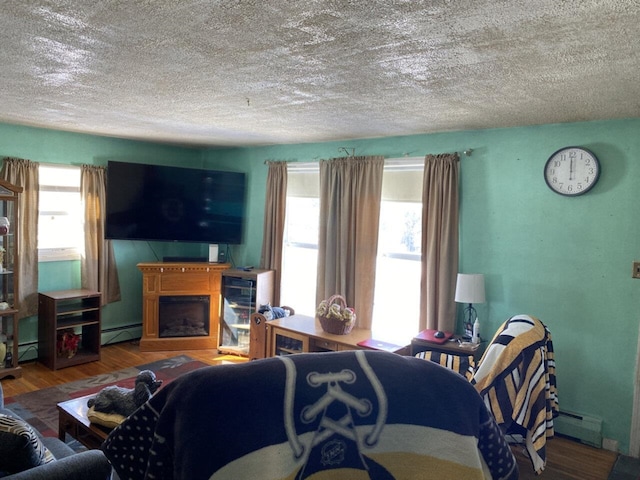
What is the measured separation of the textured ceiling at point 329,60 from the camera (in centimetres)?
164

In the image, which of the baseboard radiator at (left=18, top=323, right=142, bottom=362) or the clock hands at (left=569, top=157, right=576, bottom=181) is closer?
the clock hands at (left=569, top=157, right=576, bottom=181)

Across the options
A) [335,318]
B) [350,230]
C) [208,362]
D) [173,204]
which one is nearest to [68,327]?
[208,362]

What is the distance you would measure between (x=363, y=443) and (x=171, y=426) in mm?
390

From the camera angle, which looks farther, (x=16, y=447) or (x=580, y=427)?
(x=580, y=427)

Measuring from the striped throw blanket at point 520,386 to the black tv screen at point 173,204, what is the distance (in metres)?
3.61

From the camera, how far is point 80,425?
267cm

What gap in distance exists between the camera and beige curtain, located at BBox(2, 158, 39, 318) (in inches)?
181

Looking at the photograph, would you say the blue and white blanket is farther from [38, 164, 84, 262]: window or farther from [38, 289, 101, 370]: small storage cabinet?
[38, 164, 84, 262]: window

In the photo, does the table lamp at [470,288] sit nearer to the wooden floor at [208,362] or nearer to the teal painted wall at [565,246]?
the teal painted wall at [565,246]

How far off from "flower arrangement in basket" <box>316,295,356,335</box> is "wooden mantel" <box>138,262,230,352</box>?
174 cm

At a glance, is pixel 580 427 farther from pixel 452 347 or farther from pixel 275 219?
pixel 275 219

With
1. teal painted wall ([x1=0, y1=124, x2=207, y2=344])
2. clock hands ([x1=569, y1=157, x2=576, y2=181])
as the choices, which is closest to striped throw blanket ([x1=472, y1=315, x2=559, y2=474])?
clock hands ([x1=569, y1=157, x2=576, y2=181])

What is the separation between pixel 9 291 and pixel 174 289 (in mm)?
1561

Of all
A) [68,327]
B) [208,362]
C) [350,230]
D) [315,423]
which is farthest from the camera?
[208,362]
